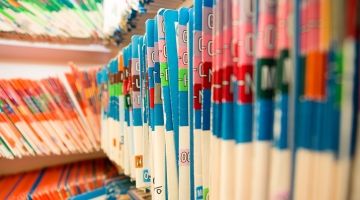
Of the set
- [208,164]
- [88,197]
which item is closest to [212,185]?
[208,164]

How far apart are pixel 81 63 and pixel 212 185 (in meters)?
1.58

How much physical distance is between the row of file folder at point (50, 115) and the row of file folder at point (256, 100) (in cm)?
91

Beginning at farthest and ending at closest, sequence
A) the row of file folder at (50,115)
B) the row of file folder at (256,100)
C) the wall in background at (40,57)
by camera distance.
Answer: the wall in background at (40,57) < the row of file folder at (50,115) < the row of file folder at (256,100)

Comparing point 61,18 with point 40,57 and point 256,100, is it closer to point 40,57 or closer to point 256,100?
point 40,57

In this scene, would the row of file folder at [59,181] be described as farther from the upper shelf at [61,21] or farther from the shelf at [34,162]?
the upper shelf at [61,21]

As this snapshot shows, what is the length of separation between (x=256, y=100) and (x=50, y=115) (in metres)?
1.24

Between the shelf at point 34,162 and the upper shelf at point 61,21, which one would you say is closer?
the upper shelf at point 61,21

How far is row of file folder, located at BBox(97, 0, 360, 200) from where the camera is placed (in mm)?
273

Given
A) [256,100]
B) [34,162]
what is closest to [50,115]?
[34,162]

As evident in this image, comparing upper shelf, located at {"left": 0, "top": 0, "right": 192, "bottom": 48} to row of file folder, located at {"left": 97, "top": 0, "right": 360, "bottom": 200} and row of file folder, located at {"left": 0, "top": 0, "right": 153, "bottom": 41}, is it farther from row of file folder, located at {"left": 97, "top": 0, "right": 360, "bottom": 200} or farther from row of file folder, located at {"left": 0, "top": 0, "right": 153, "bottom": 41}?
row of file folder, located at {"left": 97, "top": 0, "right": 360, "bottom": 200}

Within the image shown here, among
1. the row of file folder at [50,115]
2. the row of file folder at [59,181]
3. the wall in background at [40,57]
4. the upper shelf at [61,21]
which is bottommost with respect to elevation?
the row of file folder at [59,181]

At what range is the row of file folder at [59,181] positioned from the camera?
3.97 feet

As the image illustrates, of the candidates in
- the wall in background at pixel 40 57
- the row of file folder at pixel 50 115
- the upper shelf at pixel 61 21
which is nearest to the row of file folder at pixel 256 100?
the upper shelf at pixel 61 21

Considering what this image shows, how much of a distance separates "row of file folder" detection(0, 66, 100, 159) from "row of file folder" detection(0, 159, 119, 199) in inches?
6.4
